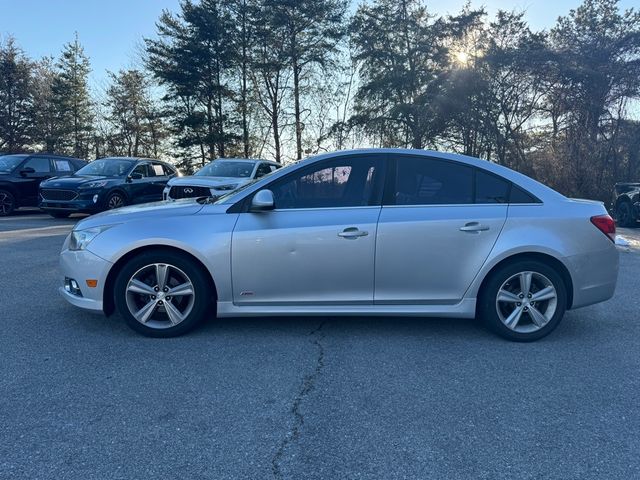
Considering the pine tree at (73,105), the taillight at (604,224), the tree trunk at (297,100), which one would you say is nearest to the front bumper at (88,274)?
the taillight at (604,224)

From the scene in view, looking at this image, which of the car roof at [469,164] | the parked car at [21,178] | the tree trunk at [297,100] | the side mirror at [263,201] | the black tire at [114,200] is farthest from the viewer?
the tree trunk at [297,100]

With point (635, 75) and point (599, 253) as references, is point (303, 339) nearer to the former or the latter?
point (599, 253)

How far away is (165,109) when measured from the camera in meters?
29.7

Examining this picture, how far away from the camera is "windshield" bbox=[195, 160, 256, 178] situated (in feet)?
38.2

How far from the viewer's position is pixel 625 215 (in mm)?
13625

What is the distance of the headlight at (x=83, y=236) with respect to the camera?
4.20 metres

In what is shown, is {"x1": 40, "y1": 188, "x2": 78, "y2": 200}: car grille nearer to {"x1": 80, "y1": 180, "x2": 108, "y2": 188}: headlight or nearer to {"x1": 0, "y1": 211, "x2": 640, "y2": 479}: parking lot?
{"x1": 80, "y1": 180, "x2": 108, "y2": 188}: headlight

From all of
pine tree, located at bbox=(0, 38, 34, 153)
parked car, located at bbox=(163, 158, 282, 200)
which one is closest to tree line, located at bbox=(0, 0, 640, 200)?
pine tree, located at bbox=(0, 38, 34, 153)

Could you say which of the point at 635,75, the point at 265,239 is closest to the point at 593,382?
the point at 265,239

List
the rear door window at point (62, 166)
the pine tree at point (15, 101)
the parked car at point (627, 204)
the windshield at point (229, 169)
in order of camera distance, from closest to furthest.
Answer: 1. the windshield at point (229, 169)
2. the parked car at point (627, 204)
3. the rear door window at point (62, 166)
4. the pine tree at point (15, 101)

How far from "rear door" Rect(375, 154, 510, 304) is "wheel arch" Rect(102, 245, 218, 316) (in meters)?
1.47

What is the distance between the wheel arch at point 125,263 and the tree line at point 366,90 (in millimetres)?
15713

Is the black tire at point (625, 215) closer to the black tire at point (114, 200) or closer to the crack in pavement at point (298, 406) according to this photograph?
the crack in pavement at point (298, 406)

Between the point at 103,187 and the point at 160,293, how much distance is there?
9.54 m
